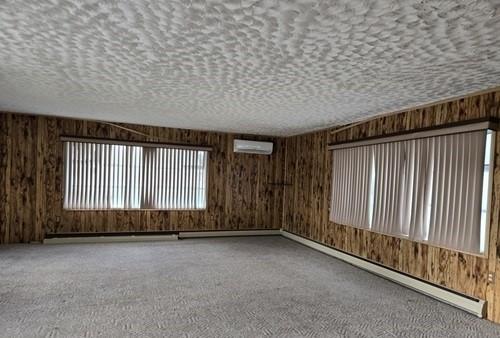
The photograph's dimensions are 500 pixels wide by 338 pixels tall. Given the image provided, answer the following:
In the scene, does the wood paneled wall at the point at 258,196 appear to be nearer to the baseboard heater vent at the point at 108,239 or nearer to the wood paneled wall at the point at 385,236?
the wood paneled wall at the point at 385,236

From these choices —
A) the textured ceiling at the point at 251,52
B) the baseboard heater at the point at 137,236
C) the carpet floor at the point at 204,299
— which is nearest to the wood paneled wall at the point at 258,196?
the baseboard heater at the point at 137,236

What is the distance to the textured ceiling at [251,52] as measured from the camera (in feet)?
5.76

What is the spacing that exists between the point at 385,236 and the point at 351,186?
97 cm

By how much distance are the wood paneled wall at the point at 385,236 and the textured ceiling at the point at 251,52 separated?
0.30m

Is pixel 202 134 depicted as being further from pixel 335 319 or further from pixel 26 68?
pixel 335 319

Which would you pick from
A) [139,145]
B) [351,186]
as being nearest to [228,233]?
[139,145]

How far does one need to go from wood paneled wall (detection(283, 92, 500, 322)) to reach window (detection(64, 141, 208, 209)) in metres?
1.96

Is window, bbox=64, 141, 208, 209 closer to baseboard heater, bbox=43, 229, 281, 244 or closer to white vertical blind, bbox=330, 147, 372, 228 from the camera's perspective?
baseboard heater, bbox=43, 229, 281, 244

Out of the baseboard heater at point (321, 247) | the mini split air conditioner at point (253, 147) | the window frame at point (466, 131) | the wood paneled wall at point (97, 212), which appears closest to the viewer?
the window frame at point (466, 131)

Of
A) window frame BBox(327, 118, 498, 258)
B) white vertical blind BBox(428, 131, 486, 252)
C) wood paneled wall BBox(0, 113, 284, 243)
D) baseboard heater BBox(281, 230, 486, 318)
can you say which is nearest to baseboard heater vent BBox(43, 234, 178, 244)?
wood paneled wall BBox(0, 113, 284, 243)

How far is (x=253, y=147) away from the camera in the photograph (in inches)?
261

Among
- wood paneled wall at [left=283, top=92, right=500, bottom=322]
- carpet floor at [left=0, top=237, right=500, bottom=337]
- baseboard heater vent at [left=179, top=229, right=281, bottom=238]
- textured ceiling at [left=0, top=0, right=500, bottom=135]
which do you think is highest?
textured ceiling at [left=0, top=0, right=500, bottom=135]

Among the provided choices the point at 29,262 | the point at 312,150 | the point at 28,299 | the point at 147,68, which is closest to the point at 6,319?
the point at 28,299

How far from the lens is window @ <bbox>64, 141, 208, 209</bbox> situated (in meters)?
5.61
